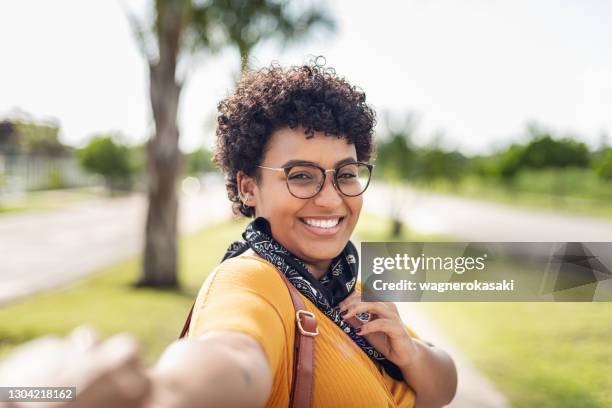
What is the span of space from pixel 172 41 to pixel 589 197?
3595cm

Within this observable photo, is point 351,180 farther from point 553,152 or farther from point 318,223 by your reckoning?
point 553,152

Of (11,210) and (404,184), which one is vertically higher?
(404,184)

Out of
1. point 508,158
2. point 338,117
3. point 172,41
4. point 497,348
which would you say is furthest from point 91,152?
point 338,117

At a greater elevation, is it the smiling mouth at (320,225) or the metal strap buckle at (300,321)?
the smiling mouth at (320,225)

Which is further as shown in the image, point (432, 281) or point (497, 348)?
point (497, 348)

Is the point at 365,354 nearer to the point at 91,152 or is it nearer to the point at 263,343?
the point at 263,343

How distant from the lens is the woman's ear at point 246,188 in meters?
1.67

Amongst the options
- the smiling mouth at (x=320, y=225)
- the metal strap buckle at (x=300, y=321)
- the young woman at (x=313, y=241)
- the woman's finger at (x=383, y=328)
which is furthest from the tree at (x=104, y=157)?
the metal strap buckle at (x=300, y=321)

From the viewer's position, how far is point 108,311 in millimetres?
7570

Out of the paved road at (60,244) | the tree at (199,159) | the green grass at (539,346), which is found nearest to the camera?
the tree at (199,159)

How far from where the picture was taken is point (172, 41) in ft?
28.3

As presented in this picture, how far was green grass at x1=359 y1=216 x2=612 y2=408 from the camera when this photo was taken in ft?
14.3

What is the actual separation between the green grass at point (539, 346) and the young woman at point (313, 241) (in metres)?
2.96

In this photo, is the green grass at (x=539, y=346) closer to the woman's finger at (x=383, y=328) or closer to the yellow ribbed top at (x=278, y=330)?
the woman's finger at (x=383, y=328)
